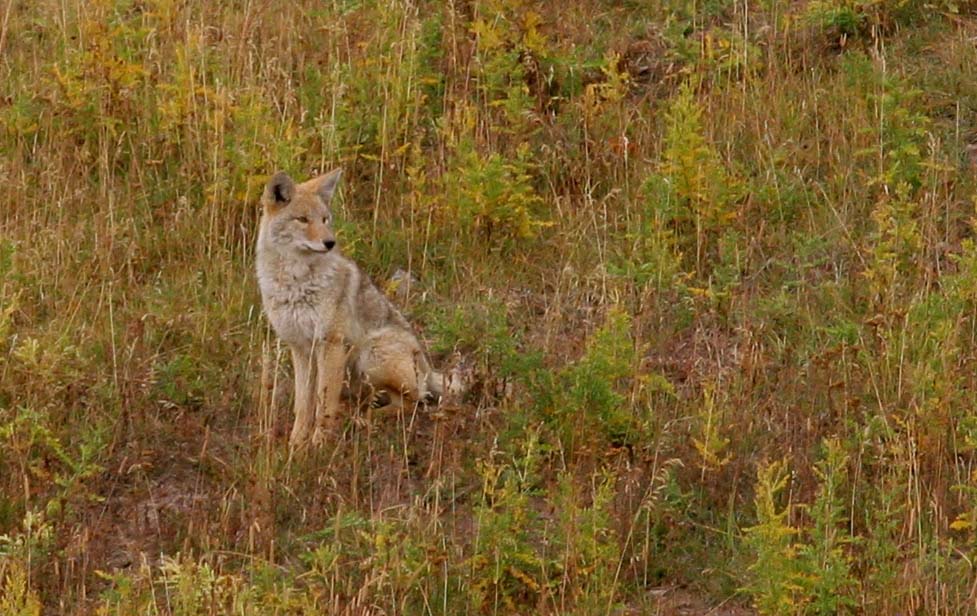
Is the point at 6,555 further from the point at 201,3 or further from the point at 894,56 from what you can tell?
the point at 894,56

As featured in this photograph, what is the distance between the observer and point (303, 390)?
8.52 meters

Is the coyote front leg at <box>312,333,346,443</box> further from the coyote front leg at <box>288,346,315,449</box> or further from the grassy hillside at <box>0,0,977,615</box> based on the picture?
the grassy hillside at <box>0,0,977,615</box>

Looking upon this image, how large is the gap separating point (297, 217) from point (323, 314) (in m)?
0.52

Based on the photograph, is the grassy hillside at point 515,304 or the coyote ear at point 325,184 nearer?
the grassy hillside at point 515,304

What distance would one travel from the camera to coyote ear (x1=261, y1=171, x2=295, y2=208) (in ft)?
28.5

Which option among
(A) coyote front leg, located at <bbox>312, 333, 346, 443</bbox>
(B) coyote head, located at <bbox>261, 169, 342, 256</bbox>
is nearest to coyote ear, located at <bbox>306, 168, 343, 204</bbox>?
(B) coyote head, located at <bbox>261, 169, 342, 256</bbox>

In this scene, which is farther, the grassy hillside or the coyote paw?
the coyote paw

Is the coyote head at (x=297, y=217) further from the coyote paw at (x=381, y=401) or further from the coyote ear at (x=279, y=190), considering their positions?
the coyote paw at (x=381, y=401)

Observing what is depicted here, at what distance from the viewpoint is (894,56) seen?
1087 centimetres

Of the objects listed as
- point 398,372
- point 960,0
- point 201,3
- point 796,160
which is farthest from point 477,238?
point 960,0

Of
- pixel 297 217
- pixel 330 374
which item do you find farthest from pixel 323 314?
pixel 297 217

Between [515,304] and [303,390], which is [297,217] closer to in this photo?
[303,390]

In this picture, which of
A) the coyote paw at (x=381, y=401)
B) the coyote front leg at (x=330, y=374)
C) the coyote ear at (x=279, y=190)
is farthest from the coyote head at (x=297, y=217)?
the coyote paw at (x=381, y=401)

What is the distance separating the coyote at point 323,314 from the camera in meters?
8.52
